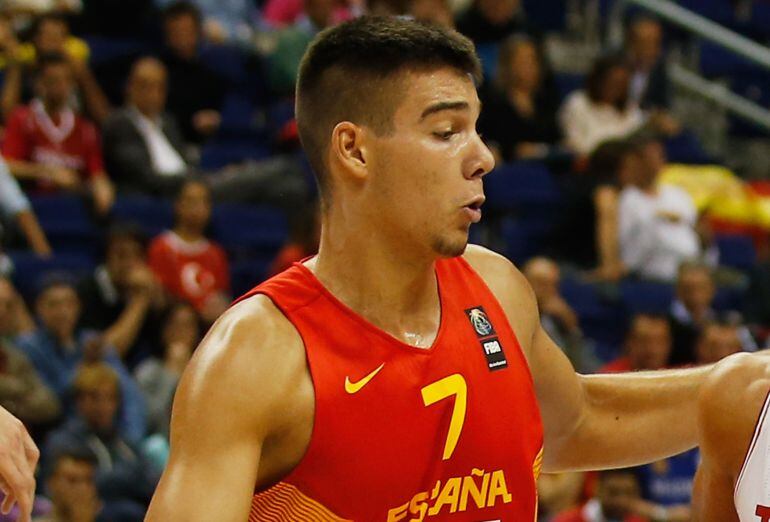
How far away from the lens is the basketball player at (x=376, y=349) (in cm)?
325

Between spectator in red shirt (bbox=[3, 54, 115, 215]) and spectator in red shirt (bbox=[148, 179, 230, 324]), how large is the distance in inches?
19.9

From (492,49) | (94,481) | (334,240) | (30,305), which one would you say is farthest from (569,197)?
(334,240)

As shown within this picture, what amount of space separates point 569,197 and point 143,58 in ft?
10.6

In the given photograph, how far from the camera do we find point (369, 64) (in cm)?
345

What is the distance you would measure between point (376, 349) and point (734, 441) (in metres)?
0.82

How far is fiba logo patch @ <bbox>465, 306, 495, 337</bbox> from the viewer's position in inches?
143

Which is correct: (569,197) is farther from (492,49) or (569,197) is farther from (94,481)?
(94,481)

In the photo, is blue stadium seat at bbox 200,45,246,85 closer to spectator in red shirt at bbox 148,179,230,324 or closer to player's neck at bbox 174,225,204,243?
spectator in red shirt at bbox 148,179,230,324

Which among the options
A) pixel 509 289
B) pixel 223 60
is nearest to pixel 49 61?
pixel 223 60

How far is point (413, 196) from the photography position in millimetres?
3438

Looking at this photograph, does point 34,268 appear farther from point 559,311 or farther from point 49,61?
point 559,311

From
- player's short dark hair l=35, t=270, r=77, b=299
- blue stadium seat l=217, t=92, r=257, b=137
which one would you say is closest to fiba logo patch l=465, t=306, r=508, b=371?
player's short dark hair l=35, t=270, r=77, b=299

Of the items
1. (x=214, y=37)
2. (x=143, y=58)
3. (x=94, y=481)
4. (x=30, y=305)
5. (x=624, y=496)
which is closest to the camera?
(x=94, y=481)

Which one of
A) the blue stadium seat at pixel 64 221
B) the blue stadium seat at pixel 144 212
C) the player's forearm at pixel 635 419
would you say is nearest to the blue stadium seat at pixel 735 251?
the blue stadium seat at pixel 144 212
